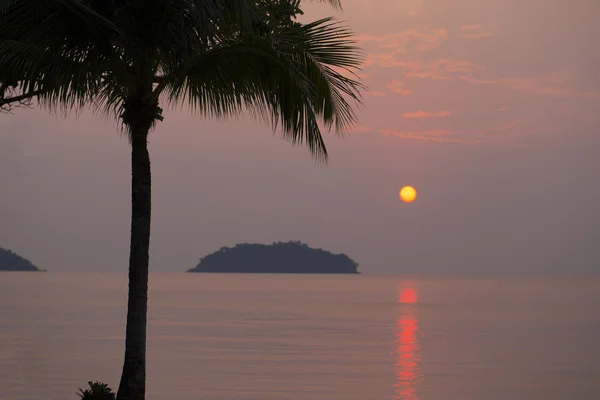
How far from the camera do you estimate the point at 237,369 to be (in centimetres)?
2500

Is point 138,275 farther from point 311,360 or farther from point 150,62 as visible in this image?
point 311,360

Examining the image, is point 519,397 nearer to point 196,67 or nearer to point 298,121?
point 298,121

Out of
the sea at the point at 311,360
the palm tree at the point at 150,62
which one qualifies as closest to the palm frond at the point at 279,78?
the palm tree at the point at 150,62

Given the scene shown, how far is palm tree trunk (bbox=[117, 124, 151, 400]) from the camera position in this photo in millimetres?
12609

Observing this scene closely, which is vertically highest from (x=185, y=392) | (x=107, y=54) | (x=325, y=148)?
(x=107, y=54)

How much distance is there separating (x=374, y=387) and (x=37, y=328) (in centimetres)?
2600

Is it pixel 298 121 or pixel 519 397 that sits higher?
pixel 298 121

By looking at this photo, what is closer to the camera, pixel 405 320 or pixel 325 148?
pixel 325 148

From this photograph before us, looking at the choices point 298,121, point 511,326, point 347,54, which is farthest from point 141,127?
point 511,326

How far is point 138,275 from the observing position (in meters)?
12.6

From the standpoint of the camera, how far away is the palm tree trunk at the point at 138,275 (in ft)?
41.4

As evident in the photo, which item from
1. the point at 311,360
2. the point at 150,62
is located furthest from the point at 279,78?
the point at 311,360

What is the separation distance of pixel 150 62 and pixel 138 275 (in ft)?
9.64

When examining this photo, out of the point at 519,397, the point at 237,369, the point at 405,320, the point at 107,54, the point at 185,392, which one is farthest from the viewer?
the point at 405,320
